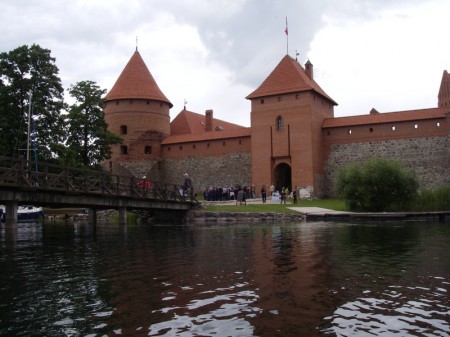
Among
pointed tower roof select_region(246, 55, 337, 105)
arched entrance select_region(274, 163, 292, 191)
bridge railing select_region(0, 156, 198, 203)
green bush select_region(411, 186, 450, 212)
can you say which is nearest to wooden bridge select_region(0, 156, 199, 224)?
bridge railing select_region(0, 156, 198, 203)

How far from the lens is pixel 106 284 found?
7344mm

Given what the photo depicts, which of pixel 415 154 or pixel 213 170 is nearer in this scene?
pixel 415 154

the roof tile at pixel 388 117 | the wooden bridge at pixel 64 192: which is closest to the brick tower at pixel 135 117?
the roof tile at pixel 388 117

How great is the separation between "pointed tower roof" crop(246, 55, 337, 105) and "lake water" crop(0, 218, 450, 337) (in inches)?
1048

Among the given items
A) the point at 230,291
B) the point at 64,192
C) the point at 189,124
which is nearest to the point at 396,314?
the point at 230,291

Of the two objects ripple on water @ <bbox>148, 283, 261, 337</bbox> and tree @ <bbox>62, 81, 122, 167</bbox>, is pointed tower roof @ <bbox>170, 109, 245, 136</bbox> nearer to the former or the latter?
tree @ <bbox>62, 81, 122, 167</bbox>

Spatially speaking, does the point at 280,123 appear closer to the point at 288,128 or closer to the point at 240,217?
the point at 288,128

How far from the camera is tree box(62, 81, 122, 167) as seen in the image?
30.5 metres

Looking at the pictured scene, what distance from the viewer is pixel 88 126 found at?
102ft

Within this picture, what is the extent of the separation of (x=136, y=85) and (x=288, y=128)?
14.8 m

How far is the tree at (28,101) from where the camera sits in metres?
26.0

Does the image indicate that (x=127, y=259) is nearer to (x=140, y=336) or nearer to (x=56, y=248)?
(x=56, y=248)

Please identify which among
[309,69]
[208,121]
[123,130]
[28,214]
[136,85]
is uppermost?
[309,69]

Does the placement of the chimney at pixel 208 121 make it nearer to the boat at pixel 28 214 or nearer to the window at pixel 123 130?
the window at pixel 123 130
